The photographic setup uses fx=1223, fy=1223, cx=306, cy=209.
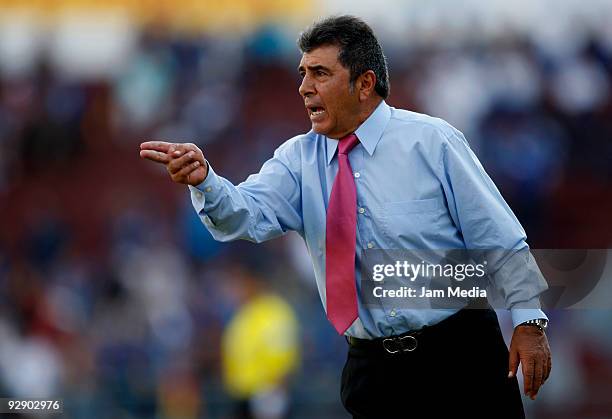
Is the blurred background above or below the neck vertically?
below

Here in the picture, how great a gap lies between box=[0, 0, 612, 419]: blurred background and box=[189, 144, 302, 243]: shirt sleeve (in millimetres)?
4485

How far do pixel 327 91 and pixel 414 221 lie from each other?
59 cm

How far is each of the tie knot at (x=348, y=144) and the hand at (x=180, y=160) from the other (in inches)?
24.4

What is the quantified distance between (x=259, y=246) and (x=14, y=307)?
A: 2.22m

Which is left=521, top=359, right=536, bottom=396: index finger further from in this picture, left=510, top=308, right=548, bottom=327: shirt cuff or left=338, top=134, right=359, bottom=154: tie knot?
left=338, top=134, right=359, bottom=154: tie knot

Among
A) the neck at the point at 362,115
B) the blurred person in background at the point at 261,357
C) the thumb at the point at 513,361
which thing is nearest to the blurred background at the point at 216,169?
the blurred person in background at the point at 261,357

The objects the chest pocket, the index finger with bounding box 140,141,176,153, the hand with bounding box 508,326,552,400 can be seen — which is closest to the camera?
the index finger with bounding box 140,141,176,153

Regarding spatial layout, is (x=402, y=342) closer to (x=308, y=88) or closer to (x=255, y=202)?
(x=255, y=202)

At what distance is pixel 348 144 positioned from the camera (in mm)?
4617

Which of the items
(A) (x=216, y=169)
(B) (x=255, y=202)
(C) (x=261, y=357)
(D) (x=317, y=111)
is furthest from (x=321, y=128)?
(A) (x=216, y=169)

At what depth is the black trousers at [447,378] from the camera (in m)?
4.46

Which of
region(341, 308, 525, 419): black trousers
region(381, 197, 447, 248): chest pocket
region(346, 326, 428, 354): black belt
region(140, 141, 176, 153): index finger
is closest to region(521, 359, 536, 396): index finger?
region(341, 308, 525, 419): black trousers

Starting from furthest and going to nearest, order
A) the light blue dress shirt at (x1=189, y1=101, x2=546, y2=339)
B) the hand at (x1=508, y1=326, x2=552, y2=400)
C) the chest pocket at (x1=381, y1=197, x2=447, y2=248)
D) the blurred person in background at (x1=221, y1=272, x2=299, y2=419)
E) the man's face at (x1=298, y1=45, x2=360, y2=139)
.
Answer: the blurred person in background at (x1=221, y1=272, x2=299, y2=419) < the man's face at (x1=298, y1=45, x2=360, y2=139) < the chest pocket at (x1=381, y1=197, x2=447, y2=248) < the light blue dress shirt at (x1=189, y1=101, x2=546, y2=339) < the hand at (x1=508, y1=326, x2=552, y2=400)

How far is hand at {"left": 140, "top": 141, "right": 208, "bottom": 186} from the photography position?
13.6 feet
